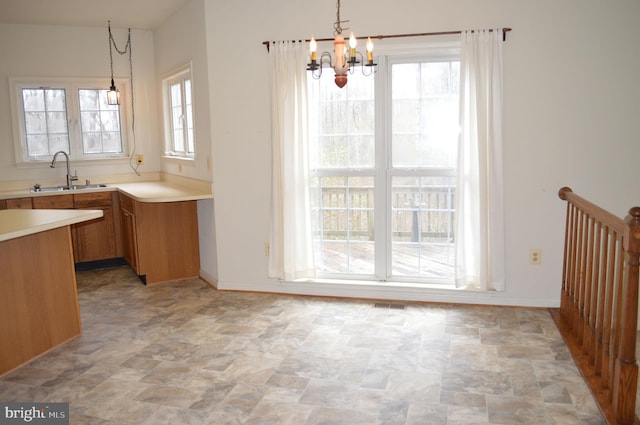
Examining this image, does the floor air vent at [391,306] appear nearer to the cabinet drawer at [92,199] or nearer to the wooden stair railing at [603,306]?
the wooden stair railing at [603,306]

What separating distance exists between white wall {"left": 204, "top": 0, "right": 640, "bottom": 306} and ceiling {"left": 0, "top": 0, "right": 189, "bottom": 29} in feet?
2.95

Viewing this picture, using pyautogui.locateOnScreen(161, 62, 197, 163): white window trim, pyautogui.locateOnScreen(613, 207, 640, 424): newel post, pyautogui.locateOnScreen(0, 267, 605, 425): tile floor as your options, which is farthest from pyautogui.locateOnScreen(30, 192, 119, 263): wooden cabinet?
pyautogui.locateOnScreen(613, 207, 640, 424): newel post

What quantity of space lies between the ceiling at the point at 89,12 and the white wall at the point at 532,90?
90 centimetres

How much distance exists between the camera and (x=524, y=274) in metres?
Answer: 4.23

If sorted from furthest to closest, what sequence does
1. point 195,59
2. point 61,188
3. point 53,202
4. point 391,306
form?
point 61,188
point 53,202
point 195,59
point 391,306

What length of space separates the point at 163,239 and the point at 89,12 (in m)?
2.35

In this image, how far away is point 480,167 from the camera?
4066 mm

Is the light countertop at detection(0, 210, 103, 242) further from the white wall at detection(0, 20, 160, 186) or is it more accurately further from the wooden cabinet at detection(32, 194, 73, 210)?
the white wall at detection(0, 20, 160, 186)

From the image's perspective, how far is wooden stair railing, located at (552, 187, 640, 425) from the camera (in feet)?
8.35

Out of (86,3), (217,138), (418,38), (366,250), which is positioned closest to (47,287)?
Answer: (217,138)

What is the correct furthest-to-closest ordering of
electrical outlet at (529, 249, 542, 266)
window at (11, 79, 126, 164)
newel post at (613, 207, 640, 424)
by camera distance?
1. window at (11, 79, 126, 164)
2. electrical outlet at (529, 249, 542, 266)
3. newel post at (613, 207, 640, 424)

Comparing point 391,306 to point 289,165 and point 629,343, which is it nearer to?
point 289,165

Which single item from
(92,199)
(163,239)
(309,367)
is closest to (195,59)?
(163,239)

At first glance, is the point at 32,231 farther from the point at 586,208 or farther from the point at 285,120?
the point at 586,208
